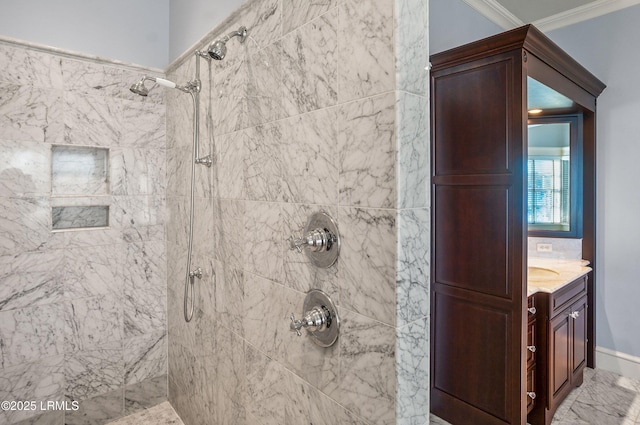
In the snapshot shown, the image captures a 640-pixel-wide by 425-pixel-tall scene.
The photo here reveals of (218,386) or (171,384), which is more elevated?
(218,386)

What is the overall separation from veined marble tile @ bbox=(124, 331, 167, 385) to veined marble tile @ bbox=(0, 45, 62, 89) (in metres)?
1.63

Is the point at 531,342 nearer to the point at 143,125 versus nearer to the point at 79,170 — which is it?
the point at 143,125

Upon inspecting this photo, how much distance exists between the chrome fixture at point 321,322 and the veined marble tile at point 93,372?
5.63ft

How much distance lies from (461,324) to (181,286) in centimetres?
176

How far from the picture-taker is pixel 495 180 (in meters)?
1.97

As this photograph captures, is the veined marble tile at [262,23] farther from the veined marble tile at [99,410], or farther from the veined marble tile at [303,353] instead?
the veined marble tile at [99,410]

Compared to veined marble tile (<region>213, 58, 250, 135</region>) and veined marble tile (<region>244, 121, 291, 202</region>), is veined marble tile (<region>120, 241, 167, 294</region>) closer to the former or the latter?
veined marble tile (<region>213, 58, 250, 135</region>)

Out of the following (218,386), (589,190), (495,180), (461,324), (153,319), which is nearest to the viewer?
(218,386)

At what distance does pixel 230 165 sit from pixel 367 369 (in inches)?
43.7

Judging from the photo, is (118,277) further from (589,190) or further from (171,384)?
(589,190)

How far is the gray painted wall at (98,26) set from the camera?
1976mm

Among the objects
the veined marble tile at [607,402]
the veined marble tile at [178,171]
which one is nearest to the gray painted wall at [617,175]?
the veined marble tile at [607,402]

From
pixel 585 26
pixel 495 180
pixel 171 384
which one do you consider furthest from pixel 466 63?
→ pixel 171 384

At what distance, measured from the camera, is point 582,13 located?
294 centimetres
